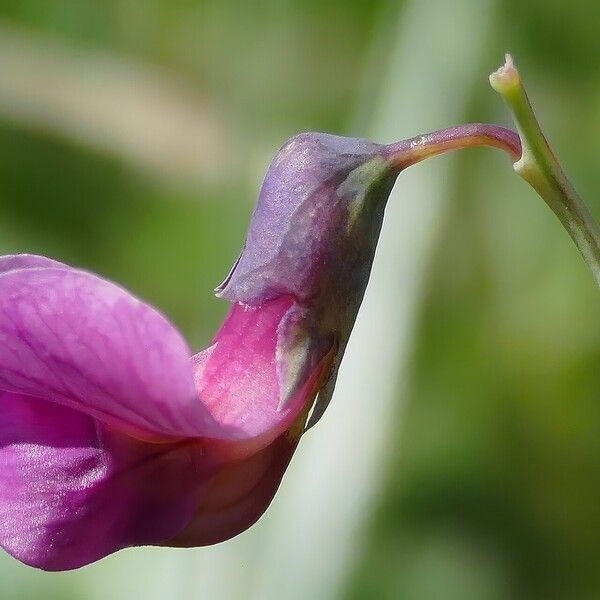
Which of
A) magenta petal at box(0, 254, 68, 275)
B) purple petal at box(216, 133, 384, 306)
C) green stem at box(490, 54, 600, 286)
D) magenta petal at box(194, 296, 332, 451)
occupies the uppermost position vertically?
green stem at box(490, 54, 600, 286)

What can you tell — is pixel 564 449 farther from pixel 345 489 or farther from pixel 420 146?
pixel 420 146

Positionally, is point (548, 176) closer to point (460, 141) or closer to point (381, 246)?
point (460, 141)

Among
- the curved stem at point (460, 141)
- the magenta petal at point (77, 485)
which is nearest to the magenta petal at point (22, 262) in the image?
the magenta petal at point (77, 485)

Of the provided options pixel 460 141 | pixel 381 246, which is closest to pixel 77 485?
pixel 460 141

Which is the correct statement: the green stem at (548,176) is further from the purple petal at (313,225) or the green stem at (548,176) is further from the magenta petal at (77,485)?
the magenta petal at (77,485)

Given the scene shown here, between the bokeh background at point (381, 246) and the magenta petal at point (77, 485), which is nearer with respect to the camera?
the magenta petal at point (77, 485)

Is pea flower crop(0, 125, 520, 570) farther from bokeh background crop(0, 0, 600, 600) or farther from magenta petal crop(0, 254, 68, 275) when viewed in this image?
bokeh background crop(0, 0, 600, 600)

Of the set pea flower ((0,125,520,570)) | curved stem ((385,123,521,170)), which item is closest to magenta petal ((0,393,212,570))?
pea flower ((0,125,520,570))
